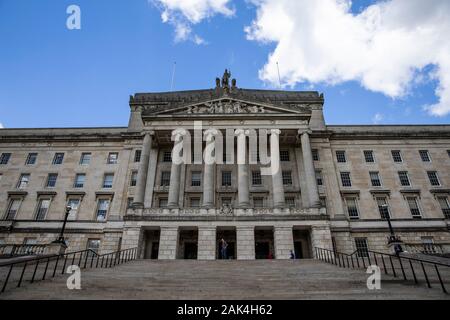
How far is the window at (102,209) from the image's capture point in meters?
31.7

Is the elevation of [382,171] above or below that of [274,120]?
below

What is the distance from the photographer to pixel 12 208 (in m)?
32.6

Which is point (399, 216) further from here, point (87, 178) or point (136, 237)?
point (87, 178)

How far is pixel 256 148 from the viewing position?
33.1m

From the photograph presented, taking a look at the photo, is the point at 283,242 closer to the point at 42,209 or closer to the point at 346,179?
the point at 346,179

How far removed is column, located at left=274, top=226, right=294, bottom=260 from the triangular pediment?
578 inches

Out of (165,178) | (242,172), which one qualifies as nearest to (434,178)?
(242,172)

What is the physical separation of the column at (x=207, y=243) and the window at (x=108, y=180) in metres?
14.7

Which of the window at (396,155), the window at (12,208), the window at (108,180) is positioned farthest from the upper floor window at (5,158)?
the window at (396,155)

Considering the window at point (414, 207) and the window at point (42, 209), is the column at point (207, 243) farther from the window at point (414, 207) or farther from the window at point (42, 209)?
the window at point (414, 207)

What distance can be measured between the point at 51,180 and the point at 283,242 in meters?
30.2
